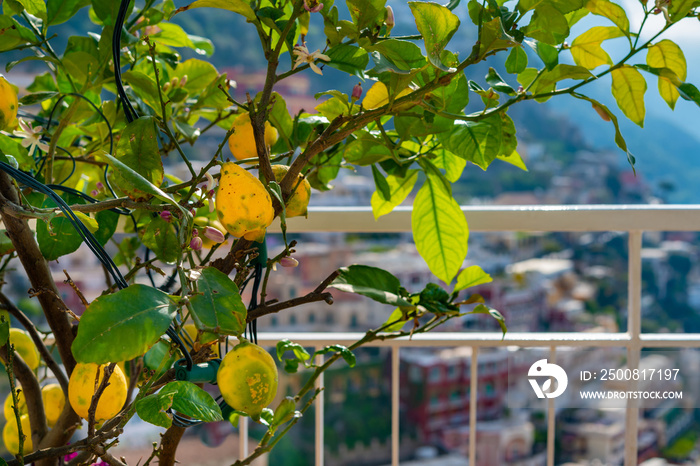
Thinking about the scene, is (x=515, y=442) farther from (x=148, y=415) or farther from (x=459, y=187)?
(x=148, y=415)

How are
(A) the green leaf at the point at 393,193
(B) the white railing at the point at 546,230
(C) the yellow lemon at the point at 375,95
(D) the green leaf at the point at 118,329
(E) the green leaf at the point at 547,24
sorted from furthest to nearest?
1. (B) the white railing at the point at 546,230
2. (A) the green leaf at the point at 393,193
3. (C) the yellow lemon at the point at 375,95
4. (E) the green leaf at the point at 547,24
5. (D) the green leaf at the point at 118,329

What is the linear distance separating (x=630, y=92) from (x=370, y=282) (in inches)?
10.1

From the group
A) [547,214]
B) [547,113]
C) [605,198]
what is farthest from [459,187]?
[547,214]

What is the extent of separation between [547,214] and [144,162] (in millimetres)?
670

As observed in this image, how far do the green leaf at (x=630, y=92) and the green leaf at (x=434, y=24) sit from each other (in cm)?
16

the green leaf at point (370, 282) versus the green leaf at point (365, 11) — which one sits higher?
the green leaf at point (365, 11)

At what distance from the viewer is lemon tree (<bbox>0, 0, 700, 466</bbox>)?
1.20 ft

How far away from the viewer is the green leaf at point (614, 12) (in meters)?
0.47

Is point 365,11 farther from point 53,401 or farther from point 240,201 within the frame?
point 53,401

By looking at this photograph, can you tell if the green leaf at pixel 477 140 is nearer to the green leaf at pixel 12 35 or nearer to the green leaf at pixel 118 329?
the green leaf at pixel 118 329

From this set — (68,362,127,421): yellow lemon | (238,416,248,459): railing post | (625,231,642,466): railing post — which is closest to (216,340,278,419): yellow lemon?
(68,362,127,421): yellow lemon

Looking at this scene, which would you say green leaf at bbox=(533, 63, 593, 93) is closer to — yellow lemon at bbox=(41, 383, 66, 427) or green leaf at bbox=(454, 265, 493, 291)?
green leaf at bbox=(454, 265, 493, 291)

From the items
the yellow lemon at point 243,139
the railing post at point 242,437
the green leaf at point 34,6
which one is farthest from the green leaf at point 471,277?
the railing post at point 242,437

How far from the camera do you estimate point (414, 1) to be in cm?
39
